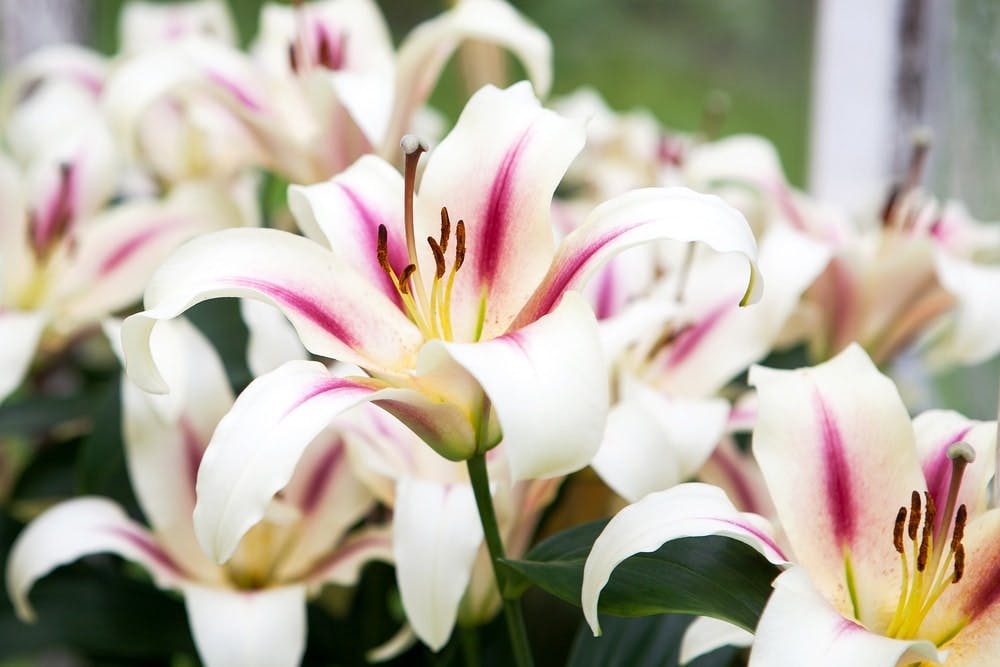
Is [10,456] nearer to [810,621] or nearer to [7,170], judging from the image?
[7,170]

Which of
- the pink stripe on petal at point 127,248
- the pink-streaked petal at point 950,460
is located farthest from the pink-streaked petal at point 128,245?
the pink-streaked petal at point 950,460

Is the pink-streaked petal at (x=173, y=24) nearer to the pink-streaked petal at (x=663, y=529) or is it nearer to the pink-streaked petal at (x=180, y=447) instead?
the pink-streaked petal at (x=180, y=447)

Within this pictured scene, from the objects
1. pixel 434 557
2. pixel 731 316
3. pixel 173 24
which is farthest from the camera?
pixel 173 24

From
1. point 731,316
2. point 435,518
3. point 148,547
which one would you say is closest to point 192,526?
point 148,547

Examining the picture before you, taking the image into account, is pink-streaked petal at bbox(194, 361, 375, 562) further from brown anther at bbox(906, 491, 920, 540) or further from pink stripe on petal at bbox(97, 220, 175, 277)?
pink stripe on petal at bbox(97, 220, 175, 277)

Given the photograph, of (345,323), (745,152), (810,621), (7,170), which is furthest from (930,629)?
(7,170)

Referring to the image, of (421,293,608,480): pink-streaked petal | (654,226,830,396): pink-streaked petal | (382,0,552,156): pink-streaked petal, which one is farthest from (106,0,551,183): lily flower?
(421,293,608,480): pink-streaked petal

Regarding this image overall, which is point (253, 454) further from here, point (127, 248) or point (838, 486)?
point (127, 248)
